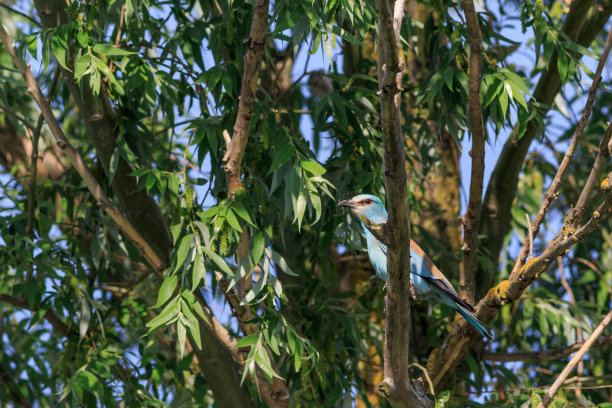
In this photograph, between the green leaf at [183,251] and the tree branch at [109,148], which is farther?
the tree branch at [109,148]

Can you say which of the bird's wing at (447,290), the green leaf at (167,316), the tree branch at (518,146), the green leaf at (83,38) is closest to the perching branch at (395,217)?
the bird's wing at (447,290)

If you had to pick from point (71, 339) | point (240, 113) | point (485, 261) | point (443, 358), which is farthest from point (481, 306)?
point (71, 339)

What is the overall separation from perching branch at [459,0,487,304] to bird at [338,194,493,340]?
0.44 ft

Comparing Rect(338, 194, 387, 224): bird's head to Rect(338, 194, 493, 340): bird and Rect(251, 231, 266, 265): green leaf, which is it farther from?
Rect(251, 231, 266, 265): green leaf

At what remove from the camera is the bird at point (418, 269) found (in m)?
3.42

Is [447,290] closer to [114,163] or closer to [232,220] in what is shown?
[232,220]

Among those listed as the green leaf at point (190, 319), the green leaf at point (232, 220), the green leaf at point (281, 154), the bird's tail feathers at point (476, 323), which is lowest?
the bird's tail feathers at point (476, 323)

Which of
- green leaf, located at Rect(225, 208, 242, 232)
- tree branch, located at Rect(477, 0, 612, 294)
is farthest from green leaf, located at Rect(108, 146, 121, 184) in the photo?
tree branch, located at Rect(477, 0, 612, 294)

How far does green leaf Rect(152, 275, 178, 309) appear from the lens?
3188 millimetres

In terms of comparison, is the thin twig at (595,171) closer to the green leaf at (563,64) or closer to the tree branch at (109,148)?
the green leaf at (563,64)

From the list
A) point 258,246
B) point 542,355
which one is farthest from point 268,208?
point 542,355

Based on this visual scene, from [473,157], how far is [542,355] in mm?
1350

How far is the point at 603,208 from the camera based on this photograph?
2930 mm

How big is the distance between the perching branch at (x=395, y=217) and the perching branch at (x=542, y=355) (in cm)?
149
